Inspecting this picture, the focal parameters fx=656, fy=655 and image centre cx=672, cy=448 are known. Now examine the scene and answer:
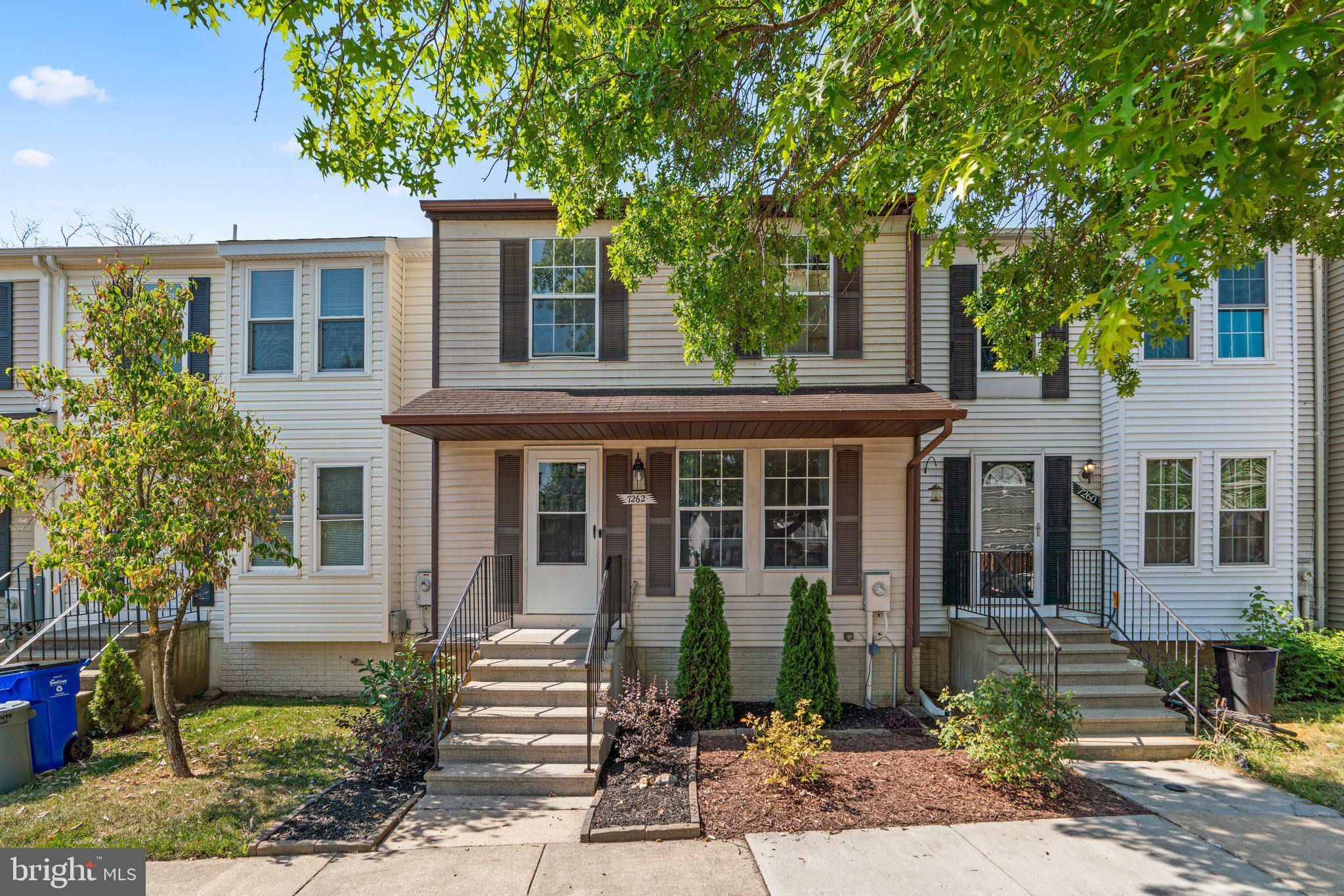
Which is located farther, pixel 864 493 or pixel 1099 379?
pixel 1099 379

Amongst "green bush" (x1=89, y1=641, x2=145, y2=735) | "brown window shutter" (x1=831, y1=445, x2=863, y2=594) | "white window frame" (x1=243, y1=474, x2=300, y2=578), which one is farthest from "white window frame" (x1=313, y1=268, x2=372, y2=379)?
"brown window shutter" (x1=831, y1=445, x2=863, y2=594)

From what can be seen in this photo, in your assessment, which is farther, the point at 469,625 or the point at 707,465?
the point at 707,465

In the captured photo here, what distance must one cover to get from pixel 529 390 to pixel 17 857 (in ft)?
18.5

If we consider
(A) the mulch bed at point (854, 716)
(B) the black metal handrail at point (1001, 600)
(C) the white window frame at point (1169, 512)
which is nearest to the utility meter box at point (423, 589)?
(A) the mulch bed at point (854, 716)

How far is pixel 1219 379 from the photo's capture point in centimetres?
831

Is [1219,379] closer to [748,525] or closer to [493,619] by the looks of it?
[748,525]

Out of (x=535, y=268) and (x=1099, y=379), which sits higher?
(x=535, y=268)

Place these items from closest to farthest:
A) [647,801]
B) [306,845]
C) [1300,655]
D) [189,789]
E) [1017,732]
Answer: [306,845] → [647,801] → [1017,732] → [189,789] → [1300,655]

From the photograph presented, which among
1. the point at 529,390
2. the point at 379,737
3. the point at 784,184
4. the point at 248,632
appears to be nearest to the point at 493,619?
the point at 379,737

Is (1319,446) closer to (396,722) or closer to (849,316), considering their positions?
(849,316)

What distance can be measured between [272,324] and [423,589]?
13.0 feet

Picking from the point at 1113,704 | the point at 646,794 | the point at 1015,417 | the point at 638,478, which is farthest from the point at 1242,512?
the point at 646,794

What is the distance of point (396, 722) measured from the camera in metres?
5.97

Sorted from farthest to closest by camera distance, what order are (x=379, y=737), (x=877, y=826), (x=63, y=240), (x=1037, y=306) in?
1. (x=63, y=240)
2. (x=1037, y=306)
3. (x=379, y=737)
4. (x=877, y=826)
